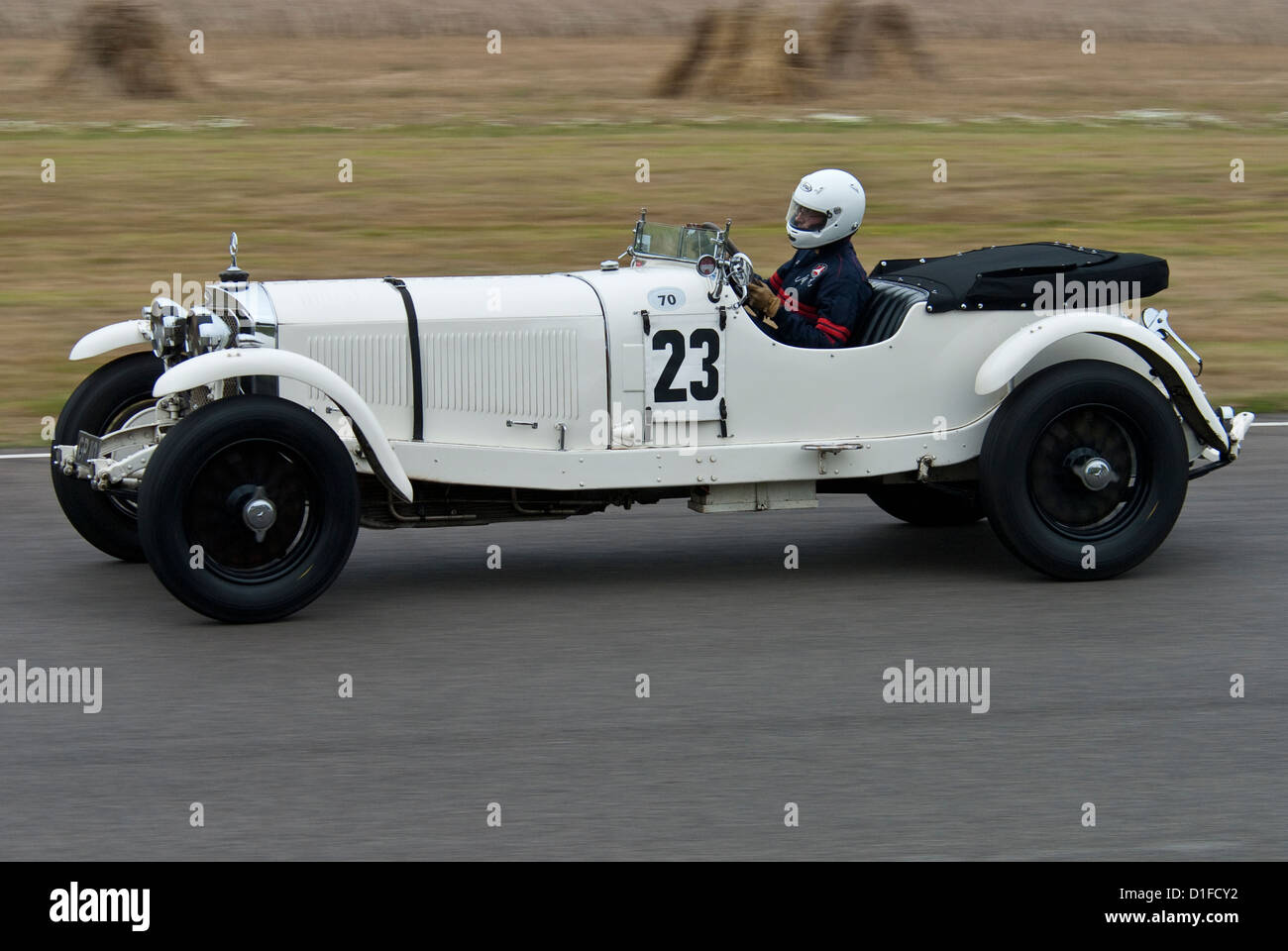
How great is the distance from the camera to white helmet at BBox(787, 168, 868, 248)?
279 inches

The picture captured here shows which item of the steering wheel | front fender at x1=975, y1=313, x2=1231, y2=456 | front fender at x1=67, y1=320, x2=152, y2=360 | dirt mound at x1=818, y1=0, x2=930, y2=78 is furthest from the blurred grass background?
the steering wheel

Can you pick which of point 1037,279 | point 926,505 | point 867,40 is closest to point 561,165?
point 867,40

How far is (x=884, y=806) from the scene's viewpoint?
4758 mm

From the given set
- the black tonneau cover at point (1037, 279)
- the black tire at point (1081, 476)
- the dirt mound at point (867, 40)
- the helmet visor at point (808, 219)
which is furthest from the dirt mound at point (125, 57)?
the black tire at point (1081, 476)

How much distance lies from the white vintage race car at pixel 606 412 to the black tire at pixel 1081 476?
0.03 ft

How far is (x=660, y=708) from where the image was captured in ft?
18.1

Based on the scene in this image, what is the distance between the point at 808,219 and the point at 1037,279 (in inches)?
36.0

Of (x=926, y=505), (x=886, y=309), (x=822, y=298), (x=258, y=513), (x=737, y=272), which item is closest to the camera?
(x=258, y=513)

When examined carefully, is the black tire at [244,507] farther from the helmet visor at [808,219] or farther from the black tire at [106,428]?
the helmet visor at [808,219]

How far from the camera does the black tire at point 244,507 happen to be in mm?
6020

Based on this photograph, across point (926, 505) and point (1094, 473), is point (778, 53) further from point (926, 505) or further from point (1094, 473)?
point (1094, 473)

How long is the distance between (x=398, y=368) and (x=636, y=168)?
1274 centimetres

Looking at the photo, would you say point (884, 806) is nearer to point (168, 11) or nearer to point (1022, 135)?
point (1022, 135)

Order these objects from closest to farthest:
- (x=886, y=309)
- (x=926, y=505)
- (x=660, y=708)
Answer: (x=660, y=708), (x=886, y=309), (x=926, y=505)
